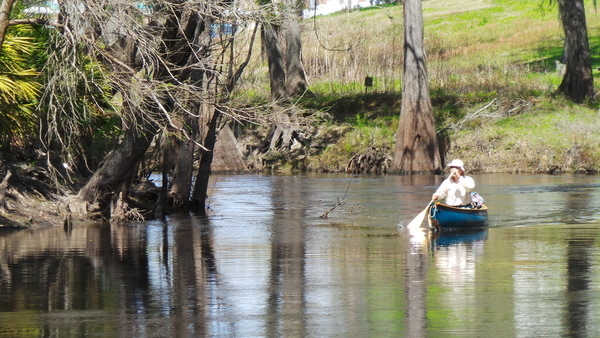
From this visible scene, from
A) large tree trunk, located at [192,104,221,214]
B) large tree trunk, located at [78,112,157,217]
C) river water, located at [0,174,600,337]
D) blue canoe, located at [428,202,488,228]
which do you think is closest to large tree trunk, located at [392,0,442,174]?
river water, located at [0,174,600,337]

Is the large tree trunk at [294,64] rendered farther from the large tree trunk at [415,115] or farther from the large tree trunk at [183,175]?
the large tree trunk at [183,175]

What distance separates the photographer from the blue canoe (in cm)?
1903

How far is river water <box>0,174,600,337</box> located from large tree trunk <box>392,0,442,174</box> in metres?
11.1

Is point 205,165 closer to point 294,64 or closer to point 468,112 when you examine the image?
point 468,112

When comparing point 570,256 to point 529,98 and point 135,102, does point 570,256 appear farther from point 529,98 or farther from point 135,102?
point 529,98

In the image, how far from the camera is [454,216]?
1917 cm

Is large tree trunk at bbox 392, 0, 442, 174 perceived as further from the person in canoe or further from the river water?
the person in canoe

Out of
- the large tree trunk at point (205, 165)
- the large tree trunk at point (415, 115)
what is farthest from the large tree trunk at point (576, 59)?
the large tree trunk at point (205, 165)

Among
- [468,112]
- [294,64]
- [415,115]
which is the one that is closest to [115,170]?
[415,115]

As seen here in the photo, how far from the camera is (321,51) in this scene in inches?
1880

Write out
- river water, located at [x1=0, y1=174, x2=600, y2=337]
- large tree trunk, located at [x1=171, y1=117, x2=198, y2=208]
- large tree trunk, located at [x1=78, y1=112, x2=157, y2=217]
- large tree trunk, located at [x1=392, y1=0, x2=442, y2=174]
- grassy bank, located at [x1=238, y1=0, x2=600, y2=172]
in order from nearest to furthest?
river water, located at [x1=0, y1=174, x2=600, y2=337], large tree trunk, located at [x1=78, y1=112, x2=157, y2=217], large tree trunk, located at [x1=171, y1=117, x2=198, y2=208], large tree trunk, located at [x1=392, y1=0, x2=442, y2=174], grassy bank, located at [x1=238, y1=0, x2=600, y2=172]

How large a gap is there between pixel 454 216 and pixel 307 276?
6670mm

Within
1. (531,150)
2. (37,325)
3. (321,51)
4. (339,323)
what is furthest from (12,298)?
(321,51)

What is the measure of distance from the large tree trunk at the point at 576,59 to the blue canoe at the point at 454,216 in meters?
21.9
